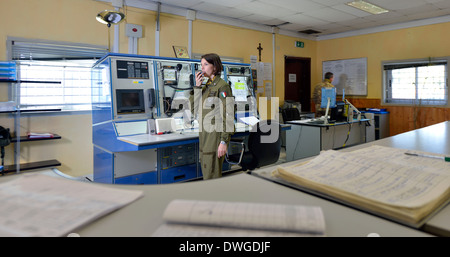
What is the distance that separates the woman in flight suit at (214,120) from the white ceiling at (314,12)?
2533mm

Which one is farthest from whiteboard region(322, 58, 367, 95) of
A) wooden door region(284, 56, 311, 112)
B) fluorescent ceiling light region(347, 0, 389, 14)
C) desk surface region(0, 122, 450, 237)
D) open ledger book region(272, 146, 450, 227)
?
desk surface region(0, 122, 450, 237)

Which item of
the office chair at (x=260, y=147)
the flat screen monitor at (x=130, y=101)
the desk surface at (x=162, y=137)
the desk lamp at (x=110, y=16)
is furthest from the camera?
the desk lamp at (x=110, y=16)

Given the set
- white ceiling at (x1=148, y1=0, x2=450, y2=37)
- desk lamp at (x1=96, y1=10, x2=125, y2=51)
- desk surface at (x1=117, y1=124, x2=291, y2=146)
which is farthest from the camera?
white ceiling at (x1=148, y1=0, x2=450, y2=37)

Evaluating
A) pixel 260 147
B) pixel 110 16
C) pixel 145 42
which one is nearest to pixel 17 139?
pixel 110 16

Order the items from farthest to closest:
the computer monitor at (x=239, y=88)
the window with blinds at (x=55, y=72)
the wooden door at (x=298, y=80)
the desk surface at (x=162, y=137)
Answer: the wooden door at (x=298, y=80) → the computer monitor at (x=239, y=88) → the window with blinds at (x=55, y=72) → the desk surface at (x=162, y=137)

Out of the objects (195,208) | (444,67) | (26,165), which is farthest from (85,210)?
(444,67)

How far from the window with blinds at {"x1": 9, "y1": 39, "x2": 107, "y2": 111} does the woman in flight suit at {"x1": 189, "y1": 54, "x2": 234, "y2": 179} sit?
214 cm

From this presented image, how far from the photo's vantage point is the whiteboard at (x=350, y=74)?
698 centimetres

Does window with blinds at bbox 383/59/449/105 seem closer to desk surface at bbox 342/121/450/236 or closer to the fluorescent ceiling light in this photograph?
the fluorescent ceiling light

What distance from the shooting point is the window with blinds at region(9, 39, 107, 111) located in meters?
3.77

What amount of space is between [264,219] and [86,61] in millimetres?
4448

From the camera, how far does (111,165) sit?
9.70 feet

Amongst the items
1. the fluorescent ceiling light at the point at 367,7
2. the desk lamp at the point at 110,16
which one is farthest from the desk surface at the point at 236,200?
the fluorescent ceiling light at the point at 367,7

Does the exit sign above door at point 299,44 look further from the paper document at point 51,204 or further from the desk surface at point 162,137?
the paper document at point 51,204
